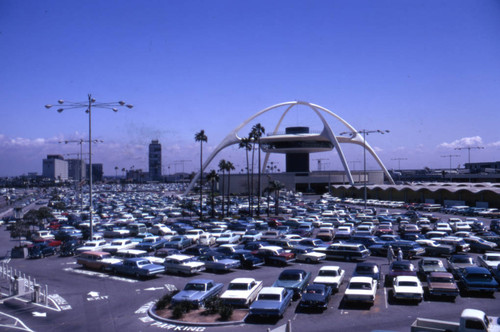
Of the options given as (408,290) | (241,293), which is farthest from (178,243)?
(408,290)

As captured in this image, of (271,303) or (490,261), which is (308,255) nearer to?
(490,261)

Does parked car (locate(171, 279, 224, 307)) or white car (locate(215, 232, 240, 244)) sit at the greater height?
parked car (locate(171, 279, 224, 307))

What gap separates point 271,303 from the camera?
14.4 m

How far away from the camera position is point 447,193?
2406 inches

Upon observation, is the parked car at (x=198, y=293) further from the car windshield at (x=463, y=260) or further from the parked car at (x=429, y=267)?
the car windshield at (x=463, y=260)

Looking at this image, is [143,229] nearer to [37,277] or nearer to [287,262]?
[37,277]

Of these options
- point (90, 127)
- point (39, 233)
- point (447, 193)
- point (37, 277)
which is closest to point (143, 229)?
point (39, 233)

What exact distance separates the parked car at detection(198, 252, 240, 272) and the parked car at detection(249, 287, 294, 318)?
7.10 m

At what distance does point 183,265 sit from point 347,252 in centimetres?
943

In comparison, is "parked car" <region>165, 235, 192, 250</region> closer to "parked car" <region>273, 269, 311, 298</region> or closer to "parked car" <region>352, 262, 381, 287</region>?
"parked car" <region>273, 269, 311, 298</region>

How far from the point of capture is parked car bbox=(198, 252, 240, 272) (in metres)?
22.2

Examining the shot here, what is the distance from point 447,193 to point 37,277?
55705 millimetres

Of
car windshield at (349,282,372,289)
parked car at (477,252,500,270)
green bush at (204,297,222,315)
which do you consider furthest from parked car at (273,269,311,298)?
parked car at (477,252,500,270)

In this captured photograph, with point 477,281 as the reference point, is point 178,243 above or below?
below
